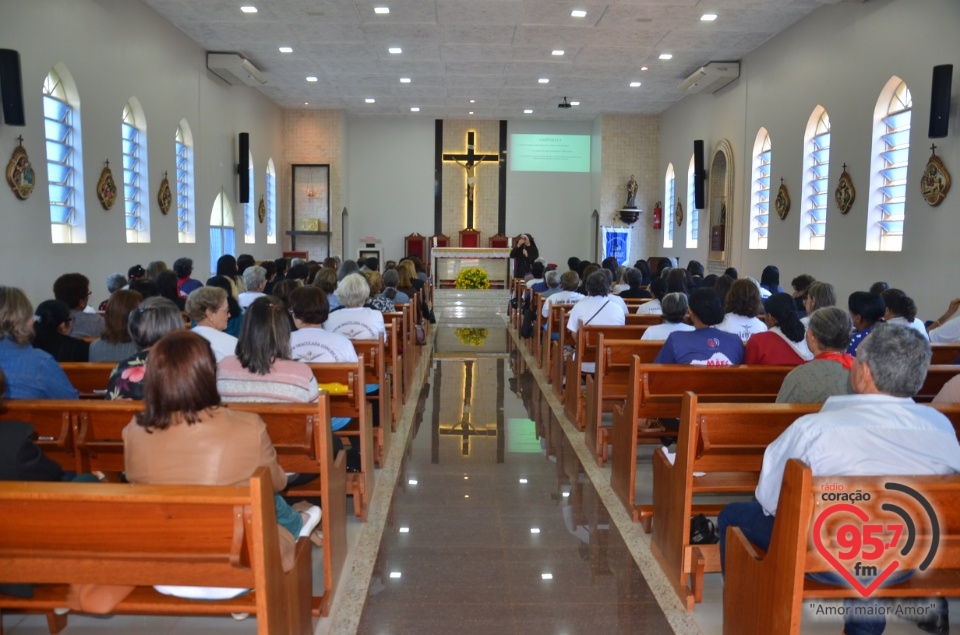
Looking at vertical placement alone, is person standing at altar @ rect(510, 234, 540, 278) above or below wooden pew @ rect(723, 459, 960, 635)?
above

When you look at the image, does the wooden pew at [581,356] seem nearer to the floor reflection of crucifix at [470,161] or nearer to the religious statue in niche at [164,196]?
the religious statue in niche at [164,196]

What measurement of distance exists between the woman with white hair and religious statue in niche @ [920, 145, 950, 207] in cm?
569

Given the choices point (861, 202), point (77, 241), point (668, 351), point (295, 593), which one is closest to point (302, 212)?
point (77, 241)

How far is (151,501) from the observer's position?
1.91 meters

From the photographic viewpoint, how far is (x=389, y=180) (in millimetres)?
19875

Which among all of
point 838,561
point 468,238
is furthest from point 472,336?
point 838,561

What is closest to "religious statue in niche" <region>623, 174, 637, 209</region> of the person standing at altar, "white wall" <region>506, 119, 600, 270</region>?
"white wall" <region>506, 119, 600, 270</region>

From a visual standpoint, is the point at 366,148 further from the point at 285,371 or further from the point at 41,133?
the point at 285,371

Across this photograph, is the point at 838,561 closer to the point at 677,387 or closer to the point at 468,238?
the point at 677,387

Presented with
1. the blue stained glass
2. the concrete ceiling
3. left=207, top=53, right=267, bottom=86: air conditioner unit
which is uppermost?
the concrete ceiling

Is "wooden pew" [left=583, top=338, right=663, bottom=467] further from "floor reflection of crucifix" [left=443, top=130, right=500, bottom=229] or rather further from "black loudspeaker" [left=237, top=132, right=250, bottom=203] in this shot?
"floor reflection of crucifix" [left=443, top=130, right=500, bottom=229]

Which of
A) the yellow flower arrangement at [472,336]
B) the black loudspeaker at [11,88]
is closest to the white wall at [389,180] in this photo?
the yellow flower arrangement at [472,336]

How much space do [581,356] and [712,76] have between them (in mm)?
8968

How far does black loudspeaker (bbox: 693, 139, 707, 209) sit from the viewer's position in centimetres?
1495
